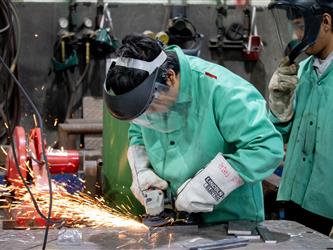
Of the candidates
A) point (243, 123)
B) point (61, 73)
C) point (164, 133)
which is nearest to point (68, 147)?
point (61, 73)

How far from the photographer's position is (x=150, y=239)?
86.7 inches

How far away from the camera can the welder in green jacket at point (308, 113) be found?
2.83m

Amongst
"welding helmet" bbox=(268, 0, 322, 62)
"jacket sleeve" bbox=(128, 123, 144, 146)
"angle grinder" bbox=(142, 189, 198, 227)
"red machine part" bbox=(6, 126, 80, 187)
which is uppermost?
"welding helmet" bbox=(268, 0, 322, 62)

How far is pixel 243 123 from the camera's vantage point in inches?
85.6

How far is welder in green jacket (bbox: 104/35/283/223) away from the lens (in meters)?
2.12

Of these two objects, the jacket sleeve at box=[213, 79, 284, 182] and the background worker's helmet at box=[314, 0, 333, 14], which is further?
the background worker's helmet at box=[314, 0, 333, 14]

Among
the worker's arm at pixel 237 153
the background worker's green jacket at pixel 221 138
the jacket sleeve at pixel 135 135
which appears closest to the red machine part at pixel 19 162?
the jacket sleeve at pixel 135 135

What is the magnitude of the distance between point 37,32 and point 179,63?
11.2ft

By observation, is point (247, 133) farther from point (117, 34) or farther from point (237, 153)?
point (117, 34)

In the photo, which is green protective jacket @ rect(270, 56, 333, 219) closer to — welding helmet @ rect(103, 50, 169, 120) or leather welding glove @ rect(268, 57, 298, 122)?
leather welding glove @ rect(268, 57, 298, 122)

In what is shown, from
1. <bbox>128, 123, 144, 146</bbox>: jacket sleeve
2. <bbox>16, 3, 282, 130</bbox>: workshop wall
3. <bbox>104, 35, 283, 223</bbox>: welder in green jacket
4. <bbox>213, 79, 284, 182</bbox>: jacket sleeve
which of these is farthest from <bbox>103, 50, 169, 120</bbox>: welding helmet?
<bbox>16, 3, 282, 130</bbox>: workshop wall

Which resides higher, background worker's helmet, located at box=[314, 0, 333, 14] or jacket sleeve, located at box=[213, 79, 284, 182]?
background worker's helmet, located at box=[314, 0, 333, 14]

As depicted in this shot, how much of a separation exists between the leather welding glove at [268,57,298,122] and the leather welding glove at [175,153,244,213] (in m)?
0.86

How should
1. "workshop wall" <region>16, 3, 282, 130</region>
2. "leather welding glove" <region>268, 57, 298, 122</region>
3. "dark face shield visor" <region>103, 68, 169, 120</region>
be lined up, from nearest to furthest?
"dark face shield visor" <region>103, 68, 169, 120</region> → "leather welding glove" <region>268, 57, 298, 122</region> → "workshop wall" <region>16, 3, 282, 130</region>
